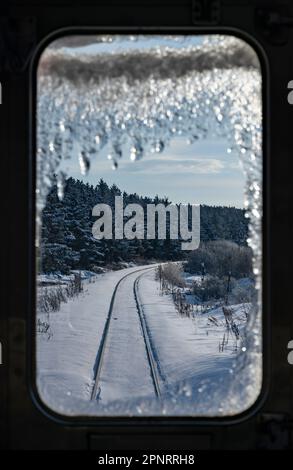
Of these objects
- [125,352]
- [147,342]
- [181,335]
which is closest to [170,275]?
[181,335]

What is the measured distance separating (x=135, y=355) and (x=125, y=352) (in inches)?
3.6

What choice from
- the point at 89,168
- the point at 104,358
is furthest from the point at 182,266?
the point at 89,168

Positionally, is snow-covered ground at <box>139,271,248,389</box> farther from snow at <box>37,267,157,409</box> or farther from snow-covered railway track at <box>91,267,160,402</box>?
snow at <box>37,267,157,409</box>

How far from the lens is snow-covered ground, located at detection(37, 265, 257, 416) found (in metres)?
1.66

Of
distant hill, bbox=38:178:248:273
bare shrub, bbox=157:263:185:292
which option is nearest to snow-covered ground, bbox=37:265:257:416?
bare shrub, bbox=157:263:185:292

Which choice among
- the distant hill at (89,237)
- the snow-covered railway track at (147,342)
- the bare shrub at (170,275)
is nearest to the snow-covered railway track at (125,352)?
the snow-covered railway track at (147,342)

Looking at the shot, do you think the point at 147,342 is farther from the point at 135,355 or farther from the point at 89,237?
the point at 89,237

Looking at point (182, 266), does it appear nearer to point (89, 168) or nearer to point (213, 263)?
point (213, 263)

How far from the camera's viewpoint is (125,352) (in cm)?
376

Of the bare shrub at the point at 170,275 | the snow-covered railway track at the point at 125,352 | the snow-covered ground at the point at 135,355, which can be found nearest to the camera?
the snow-covered ground at the point at 135,355

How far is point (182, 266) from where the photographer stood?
4.70 m

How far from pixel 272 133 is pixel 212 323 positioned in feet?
11.5

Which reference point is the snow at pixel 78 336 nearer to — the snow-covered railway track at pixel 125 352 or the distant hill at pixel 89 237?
the snow-covered railway track at pixel 125 352

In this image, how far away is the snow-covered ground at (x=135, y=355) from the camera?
1.66 m
